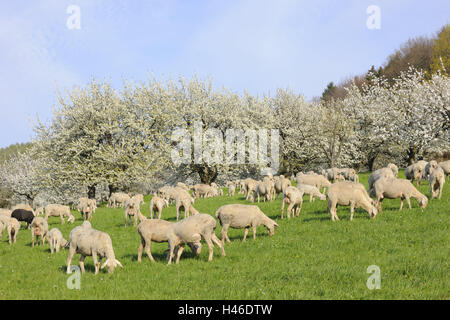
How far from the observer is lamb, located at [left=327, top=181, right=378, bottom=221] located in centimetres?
1644

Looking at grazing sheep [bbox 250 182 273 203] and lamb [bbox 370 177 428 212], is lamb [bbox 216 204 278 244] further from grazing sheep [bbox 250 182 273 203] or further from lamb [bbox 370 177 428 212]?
grazing sheep [bbox 250 182 273 203]

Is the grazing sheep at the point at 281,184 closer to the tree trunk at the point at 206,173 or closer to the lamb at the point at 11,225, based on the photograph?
the lamb at the point at 11,225

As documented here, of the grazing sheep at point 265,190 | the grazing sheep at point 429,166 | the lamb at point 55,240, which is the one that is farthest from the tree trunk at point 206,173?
the lamb at point 55,240

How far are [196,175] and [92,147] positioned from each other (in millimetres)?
16615

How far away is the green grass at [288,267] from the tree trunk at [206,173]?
3197 cm

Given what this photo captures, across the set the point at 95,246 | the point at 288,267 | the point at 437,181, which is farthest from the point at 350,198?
the point at 95,246

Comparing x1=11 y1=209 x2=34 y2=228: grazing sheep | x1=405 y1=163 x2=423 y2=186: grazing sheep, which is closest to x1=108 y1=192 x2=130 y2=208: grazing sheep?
x1=11 y1=209 x2=34 y2=228: grazing sheep

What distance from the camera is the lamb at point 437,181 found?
62.3 feet

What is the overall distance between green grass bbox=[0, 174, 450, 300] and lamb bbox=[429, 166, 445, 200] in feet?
8.14

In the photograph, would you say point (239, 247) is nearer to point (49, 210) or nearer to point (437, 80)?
point (49, 210)

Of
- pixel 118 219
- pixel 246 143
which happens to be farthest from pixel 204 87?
pixel 118 219

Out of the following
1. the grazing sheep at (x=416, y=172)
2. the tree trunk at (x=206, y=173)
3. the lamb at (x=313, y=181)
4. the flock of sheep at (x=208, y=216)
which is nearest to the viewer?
the flock of sheep at (x=208, y=216)

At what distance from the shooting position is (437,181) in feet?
64.0

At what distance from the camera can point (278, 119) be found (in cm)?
5800
